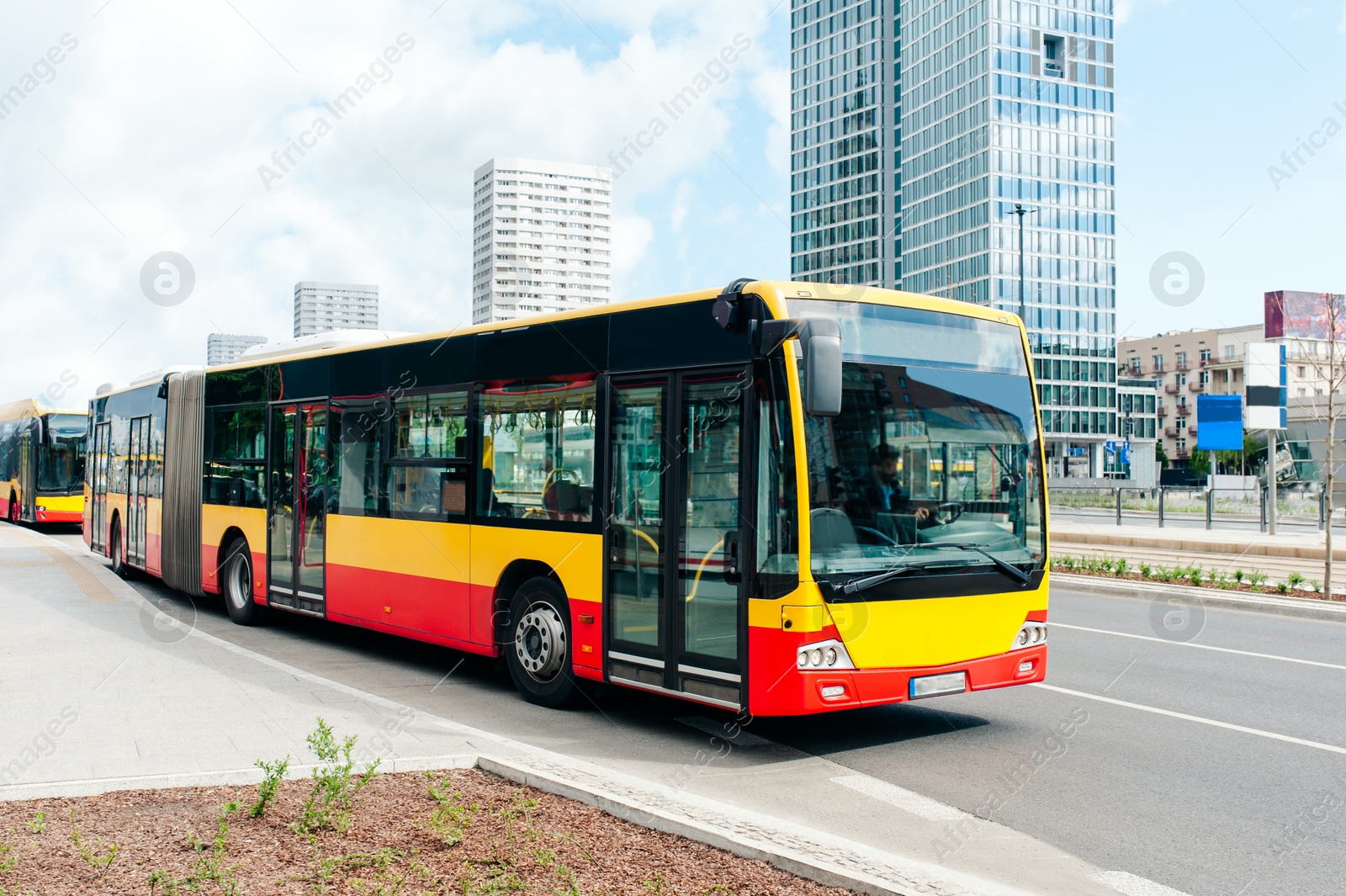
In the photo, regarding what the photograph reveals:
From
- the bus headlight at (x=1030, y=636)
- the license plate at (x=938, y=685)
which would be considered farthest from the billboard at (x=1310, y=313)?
the license plate at (x=938, y=685)

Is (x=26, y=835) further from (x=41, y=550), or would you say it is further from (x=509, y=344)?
(x=41, y=550)

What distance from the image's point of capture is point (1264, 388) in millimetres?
24422

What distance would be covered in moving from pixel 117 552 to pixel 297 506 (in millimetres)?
7579

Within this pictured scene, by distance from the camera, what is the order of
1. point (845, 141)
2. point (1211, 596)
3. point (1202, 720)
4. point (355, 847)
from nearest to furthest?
point (355, 847)
point (1202, 720)
point (1211, 596)
point (845, 141)

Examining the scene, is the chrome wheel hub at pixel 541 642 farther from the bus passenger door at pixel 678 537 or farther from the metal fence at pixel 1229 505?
the metal fence at pixel 1229 505

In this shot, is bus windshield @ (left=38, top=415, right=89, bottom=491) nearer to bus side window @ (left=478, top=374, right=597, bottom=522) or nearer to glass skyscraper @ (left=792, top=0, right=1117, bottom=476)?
bus side window @ (left=478, top=374, right=597, bottom=522)

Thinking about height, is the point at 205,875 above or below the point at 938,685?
below

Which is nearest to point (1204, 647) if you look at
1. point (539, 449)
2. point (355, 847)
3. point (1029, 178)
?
point (539, 449)

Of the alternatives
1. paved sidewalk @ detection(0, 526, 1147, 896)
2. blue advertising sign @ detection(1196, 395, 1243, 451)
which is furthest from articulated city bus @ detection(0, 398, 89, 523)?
blue advertising sign @ detection(1196, 395, 1243, 451)

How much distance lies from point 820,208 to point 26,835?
132 metres

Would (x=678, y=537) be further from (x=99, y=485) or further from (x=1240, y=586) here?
(x=99, y=485)

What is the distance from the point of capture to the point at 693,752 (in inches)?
283

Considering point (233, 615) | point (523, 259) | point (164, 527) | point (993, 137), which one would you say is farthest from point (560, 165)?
point (993, 137)

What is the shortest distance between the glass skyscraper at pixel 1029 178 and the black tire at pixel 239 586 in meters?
97.3
